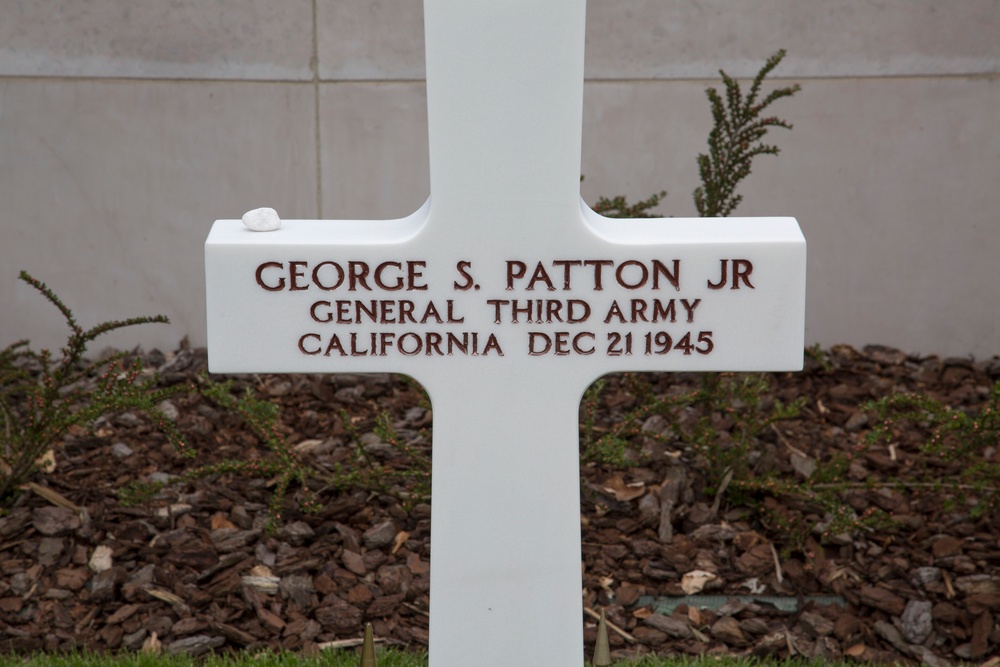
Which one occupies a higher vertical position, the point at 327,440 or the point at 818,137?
the point at 818,137

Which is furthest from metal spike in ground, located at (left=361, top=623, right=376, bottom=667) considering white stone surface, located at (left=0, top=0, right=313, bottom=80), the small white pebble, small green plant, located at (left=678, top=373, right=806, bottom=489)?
white stone surface, located at (left=0, top=0, right=313, bottom=80)

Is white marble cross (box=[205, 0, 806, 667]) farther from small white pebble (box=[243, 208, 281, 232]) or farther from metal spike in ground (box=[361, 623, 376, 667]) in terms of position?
metal spike in ground (box=[361, 623, 376, 667])

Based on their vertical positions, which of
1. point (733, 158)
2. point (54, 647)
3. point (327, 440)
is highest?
point (733, 158)

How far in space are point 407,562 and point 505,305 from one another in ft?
4.24

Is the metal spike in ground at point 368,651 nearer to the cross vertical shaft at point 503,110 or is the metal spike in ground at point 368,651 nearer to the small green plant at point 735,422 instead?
the cross vertical shaft at point 503,110

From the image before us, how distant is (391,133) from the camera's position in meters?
4.29

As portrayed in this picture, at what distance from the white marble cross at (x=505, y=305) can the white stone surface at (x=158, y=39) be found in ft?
6.89

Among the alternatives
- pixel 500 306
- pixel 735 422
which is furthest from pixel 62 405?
pixel 735 422

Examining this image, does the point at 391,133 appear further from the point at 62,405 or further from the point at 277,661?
the point at 277,661

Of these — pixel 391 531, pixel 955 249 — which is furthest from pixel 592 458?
pixel 955 249

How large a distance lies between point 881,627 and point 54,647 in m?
2.08

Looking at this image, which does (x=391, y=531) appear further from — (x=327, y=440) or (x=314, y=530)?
(x=327, y=440)

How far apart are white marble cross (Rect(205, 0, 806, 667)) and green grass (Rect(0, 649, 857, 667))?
62 cm

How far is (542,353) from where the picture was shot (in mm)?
2193
